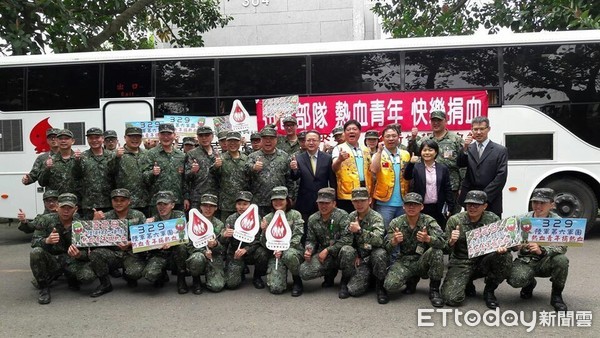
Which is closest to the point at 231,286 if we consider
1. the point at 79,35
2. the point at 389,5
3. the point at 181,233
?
the point at 181,233

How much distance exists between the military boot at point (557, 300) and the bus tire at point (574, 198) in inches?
130

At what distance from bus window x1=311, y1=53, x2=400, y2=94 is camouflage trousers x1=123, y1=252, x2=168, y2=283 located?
349 cm

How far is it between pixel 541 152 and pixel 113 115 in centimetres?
640

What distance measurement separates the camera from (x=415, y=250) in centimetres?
502

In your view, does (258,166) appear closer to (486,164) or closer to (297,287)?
(297,287)

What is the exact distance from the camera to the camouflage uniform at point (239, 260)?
537 cm

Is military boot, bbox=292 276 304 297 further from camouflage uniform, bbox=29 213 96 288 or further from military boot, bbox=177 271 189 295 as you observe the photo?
camouflage uniform, bbox=29 213 96 288

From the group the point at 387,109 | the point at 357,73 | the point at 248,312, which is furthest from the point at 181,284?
the point at 357,73

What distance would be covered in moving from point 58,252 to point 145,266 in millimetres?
920

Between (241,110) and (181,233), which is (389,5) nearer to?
(241,110)

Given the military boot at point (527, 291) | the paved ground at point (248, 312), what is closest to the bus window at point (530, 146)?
the paved ground at point (248, 312)

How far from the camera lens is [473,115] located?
23.9 ft

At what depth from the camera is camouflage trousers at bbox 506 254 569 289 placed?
4.47 meters

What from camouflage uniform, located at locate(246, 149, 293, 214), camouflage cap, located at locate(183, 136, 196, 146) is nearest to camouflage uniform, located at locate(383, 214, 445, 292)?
camouflage uniform, located at locate(246, 149, 293, 214)
